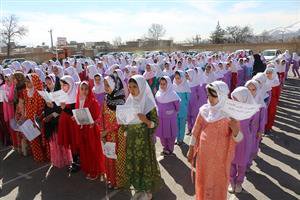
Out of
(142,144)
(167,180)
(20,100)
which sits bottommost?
(167,180)

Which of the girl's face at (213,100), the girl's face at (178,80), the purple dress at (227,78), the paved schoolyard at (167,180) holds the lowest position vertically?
the paved schoolyard at (167,180)

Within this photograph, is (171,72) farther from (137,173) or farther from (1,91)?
(137,173)

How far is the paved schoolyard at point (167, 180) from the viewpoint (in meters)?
5.22

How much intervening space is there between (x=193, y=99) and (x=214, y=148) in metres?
4.71

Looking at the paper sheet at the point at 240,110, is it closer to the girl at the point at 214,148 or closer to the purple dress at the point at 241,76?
the girl at the point at 214,148

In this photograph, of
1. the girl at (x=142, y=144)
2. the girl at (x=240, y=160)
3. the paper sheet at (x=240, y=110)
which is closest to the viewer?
the paper sheet at (x=240, y=110)

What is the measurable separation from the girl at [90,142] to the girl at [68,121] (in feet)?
0.54

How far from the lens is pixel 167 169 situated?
622 cm

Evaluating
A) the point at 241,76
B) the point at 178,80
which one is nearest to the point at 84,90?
the point at 178,80

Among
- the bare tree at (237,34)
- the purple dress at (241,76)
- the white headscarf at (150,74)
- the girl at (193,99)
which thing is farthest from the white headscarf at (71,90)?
the bare tree at (237,34)

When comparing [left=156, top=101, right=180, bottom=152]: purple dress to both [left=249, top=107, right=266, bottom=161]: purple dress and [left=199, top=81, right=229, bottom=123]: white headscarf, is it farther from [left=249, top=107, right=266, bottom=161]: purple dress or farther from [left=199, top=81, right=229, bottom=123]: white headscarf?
[left=199, top=81, right=229, bottom=123]: white headscarf

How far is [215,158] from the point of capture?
392 centimetres

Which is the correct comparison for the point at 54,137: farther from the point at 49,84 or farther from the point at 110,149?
the point at 110,149

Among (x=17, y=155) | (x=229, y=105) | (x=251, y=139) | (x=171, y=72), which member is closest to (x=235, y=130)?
(x=229, y=105)
